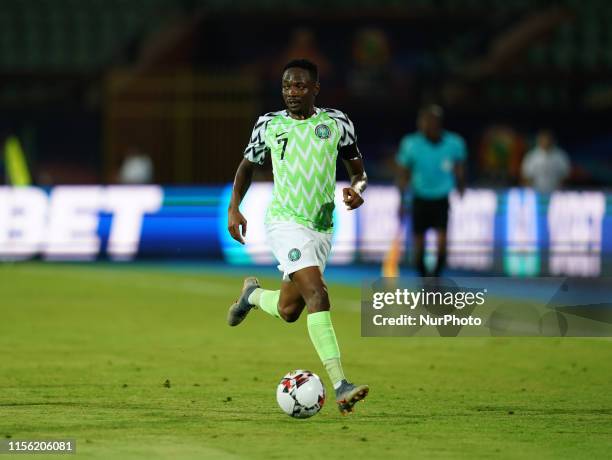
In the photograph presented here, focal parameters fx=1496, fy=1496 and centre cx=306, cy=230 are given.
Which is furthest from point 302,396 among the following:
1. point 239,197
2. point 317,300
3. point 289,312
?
point 239,197

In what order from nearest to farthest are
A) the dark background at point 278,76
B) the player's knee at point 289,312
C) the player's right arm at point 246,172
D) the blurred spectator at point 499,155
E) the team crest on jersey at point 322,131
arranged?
the team crest on jersey at point 322,131, the player's right arm at point 246,172, the player's knee at point 289,312, the dark background at point 278,76, the blurred spectator at point 499,155

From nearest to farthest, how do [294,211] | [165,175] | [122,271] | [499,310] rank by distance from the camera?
[294,211]
[499,310]
[122,271]
[165,175]

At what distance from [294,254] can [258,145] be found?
0.77 metres

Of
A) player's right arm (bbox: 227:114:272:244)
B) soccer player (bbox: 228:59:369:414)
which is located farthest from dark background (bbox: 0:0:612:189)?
soccer player (bbox: 228:59:369:414)

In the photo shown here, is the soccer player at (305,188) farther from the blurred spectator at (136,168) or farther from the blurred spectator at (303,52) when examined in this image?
the blurred spectator at (303,52)

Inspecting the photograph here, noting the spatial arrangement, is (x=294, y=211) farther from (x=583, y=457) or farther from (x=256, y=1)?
(x=256, y=1)

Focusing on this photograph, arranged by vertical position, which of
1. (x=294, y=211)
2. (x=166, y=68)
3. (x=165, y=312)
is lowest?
(x=165, y=312)

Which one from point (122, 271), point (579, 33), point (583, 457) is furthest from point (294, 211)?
point (579, 33)

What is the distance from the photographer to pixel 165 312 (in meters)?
16.6

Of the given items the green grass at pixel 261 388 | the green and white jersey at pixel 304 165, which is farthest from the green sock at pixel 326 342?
the green and white jersey at pixel 304 165

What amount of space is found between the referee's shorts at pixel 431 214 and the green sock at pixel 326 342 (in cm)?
830

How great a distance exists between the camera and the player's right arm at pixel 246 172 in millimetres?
9328

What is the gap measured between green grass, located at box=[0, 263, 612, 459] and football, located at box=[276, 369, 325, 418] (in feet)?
0.26

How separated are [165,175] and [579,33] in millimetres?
11138
